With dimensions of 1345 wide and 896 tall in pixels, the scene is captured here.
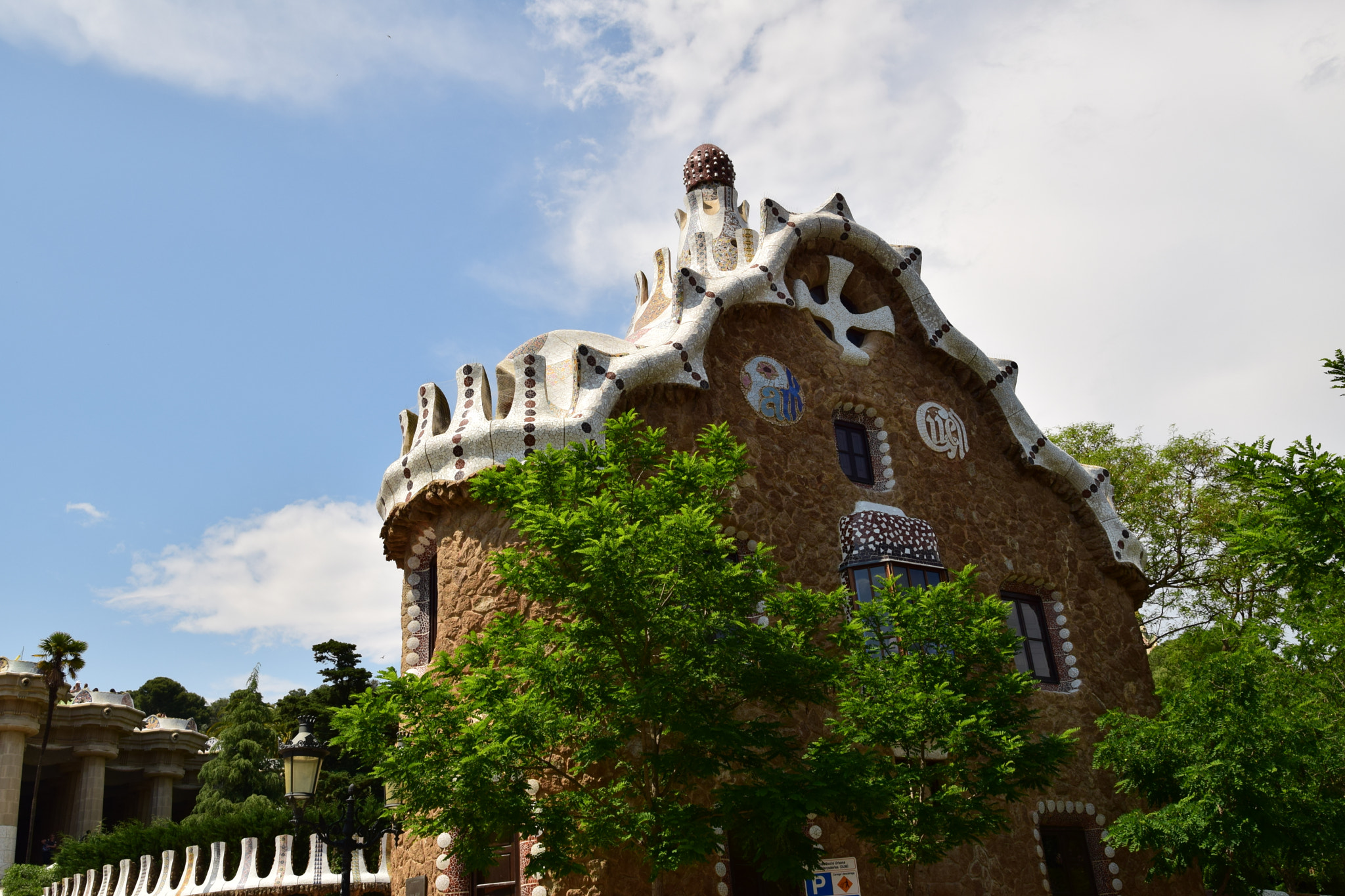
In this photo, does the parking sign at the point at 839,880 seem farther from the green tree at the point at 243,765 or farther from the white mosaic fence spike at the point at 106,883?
the green tree at the point at 243,765

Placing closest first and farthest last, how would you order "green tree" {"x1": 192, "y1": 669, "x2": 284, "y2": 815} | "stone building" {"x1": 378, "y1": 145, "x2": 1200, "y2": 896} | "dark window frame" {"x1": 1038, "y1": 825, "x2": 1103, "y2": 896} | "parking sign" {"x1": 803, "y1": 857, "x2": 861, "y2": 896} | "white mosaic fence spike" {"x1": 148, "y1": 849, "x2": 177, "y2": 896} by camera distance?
"parking sign" {"x1": 803, "y1": 857, "x2": 861, "y2": 896} → "stone building" {"x1": 378, "y1": 145, "x2": 1200, "y2": 896} → "dark window frame" {"x1": 1038, "y1": 825, "x2": 1103, "y2": 896} → "white mosaic fence spike" {"x1": 148, "y1": 849, "x2": 177, "y2": 896} → "green tree" {"x1": 192, "y1": 669, "x2": 284, "y2": 815}

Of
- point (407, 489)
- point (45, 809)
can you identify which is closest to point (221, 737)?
point (45, 809)

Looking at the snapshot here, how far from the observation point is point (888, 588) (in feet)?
34.2

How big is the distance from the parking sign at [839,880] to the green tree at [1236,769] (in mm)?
3957

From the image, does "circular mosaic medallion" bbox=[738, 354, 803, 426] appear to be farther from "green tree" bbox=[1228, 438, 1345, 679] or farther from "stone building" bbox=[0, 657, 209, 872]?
"stone building" bbox=[0, 657, 209, 872]

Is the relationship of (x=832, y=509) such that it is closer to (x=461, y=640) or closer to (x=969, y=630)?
(x=969, y=630)

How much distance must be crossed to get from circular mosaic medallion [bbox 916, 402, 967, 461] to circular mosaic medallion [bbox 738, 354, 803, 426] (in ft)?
7.47

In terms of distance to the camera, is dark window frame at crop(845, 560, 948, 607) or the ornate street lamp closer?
the ornate street lamp

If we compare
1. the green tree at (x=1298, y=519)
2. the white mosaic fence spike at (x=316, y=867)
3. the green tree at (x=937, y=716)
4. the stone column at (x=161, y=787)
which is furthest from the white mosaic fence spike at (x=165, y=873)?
the stone column at (x=161, y=787)

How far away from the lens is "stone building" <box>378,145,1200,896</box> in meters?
11.5

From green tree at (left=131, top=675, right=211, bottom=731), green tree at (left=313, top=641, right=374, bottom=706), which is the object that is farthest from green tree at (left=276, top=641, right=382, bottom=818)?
green tree at (left=131, top=675, right=211, bottom=731)

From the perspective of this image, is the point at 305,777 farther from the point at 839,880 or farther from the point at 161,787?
the point at 161,787

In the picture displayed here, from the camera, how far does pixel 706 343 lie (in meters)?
12.7

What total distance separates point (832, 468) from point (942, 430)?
2476mm
